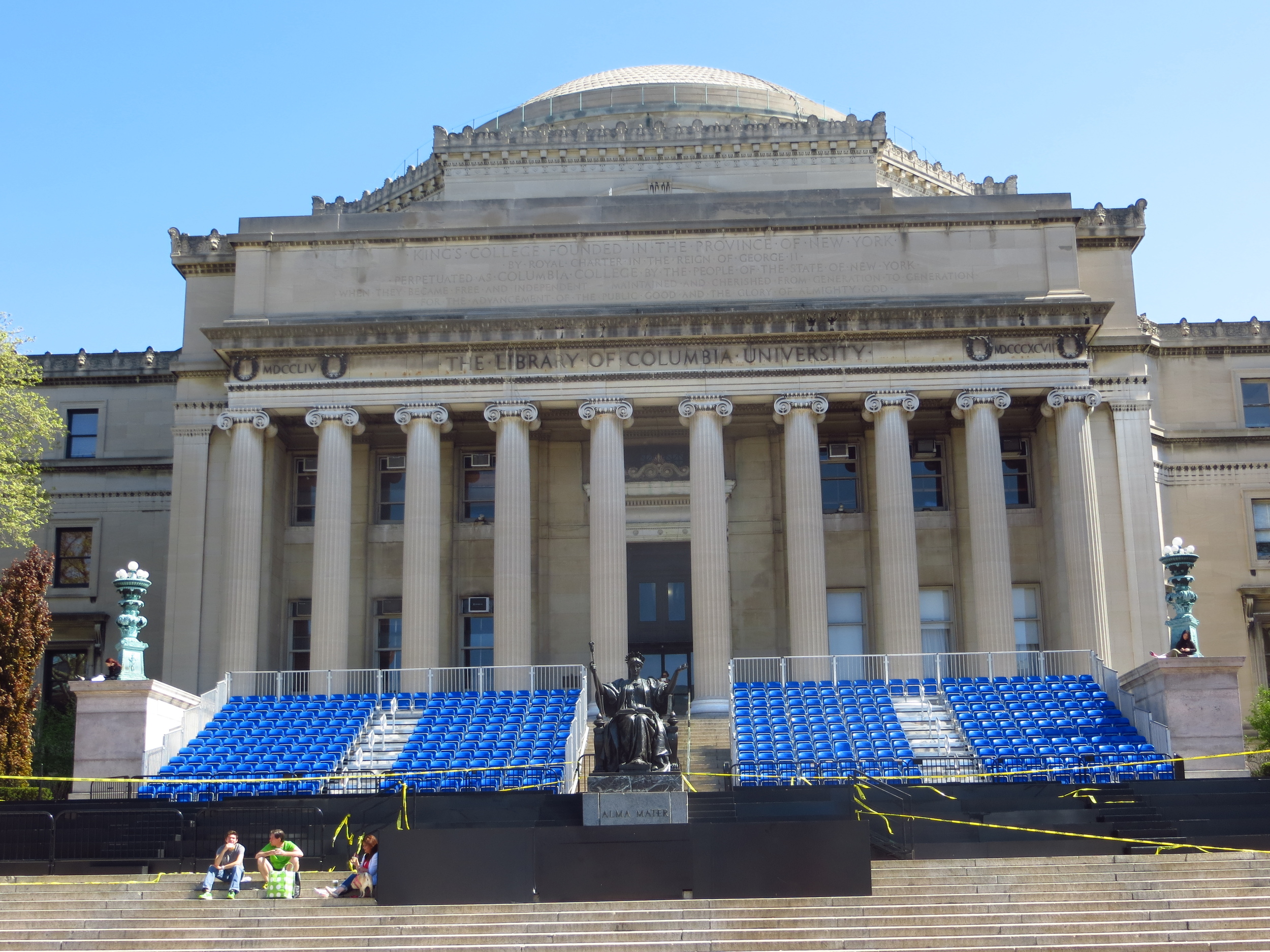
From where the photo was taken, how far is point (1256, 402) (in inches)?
1911

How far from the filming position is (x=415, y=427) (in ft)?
141

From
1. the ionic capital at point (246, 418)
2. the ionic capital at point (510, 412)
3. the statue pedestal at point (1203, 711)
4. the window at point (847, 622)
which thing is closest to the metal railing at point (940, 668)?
the window at point (847, 622)

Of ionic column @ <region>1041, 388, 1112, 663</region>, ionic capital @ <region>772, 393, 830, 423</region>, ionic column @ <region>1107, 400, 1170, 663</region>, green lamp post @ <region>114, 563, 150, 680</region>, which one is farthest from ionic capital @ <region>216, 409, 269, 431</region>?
ionic column @ <region>1107, 400, 1170, 663</region>

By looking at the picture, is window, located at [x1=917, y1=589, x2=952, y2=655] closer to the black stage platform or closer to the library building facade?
the library building facade

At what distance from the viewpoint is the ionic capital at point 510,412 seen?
1678 inches

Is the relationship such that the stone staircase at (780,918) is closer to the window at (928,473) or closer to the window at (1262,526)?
the window at (928,473)

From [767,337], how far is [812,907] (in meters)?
21.7

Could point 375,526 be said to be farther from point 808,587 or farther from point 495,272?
point 808,587

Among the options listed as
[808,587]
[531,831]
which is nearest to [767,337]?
[808,587]

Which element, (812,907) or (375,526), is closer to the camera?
(812,907)

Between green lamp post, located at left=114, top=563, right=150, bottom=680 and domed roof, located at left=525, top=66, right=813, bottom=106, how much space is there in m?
27.3

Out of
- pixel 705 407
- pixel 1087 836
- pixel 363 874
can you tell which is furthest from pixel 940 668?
pixel 363 874

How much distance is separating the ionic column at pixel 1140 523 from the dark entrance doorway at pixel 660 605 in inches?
507

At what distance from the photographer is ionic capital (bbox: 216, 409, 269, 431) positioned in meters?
42.9
